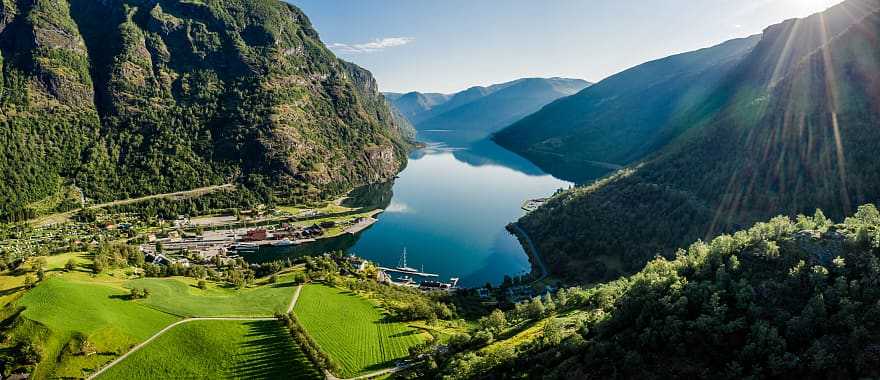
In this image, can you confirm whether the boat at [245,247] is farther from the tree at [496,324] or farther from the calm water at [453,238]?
the tree at [496,324]

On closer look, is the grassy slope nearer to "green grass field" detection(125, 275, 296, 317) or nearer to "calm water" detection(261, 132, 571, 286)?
"green grass field" detection(125, 275, 296, 317)

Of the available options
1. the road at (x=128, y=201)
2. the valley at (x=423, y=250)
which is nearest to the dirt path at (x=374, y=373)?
the valley at (x=423, y=250)

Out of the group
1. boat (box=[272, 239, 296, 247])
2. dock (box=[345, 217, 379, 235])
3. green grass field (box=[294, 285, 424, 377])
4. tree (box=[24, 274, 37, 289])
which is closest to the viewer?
green grass field (box=[294, 285, 424, 377])

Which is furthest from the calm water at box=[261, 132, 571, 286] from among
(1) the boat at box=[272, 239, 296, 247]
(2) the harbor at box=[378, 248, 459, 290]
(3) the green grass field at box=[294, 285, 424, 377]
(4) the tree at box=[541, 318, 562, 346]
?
(4) the tree at box=[541, 318, 562, 346]

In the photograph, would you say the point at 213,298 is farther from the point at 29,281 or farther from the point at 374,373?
the point at 374,373

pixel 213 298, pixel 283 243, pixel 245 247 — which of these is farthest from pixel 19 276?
pixel 283 243

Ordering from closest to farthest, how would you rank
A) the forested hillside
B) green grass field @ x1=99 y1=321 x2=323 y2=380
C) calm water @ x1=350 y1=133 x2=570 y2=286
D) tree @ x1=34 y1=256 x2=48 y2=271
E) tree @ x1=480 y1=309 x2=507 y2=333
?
the forested hillside, green grass field @ x1=99 y1=321 x2=323 y2=380, tree @ x1=480 y1=309 x2=507 y2=333, tree @ x1=34 y1=256 x2=48 y2=271, calm water @ x1=350 y1=133 x2=570 y2=286

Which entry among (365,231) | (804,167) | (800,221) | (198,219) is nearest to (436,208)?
(365,231)
